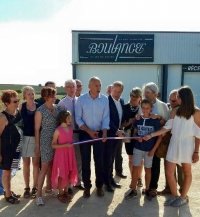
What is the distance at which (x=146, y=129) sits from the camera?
5766 millimetres

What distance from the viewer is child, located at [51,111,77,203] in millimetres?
5543

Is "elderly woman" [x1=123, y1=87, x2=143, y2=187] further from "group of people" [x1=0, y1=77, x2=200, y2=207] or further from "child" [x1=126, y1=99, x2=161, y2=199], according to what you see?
"child" [x1=126, y1=99, x2=161, y2=199]

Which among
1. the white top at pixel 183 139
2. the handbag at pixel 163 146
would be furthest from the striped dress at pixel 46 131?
the white top at pixel 183 139

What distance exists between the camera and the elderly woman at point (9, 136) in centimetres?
538

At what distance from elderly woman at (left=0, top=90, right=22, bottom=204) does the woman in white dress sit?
221 cm

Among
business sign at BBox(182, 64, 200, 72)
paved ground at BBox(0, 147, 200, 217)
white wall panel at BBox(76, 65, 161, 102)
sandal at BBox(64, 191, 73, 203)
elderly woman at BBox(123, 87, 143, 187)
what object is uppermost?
business sign at BBox(182, 64, 200, 72)

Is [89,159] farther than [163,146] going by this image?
Yes

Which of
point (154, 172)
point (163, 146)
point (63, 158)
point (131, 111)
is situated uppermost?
point (131, 111)

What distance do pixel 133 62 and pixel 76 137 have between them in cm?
1692

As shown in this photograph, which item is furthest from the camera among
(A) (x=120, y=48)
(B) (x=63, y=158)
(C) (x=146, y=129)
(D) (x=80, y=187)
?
(A) (x=120, y=48)

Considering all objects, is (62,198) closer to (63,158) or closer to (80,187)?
(63,158)

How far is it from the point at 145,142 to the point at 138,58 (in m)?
17.3

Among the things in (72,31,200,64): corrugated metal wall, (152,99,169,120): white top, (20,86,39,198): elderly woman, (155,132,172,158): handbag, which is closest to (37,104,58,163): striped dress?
(20,86,39,198): elderly woman

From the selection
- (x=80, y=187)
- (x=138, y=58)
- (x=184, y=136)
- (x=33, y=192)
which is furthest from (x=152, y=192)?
(x=138, y=58)
